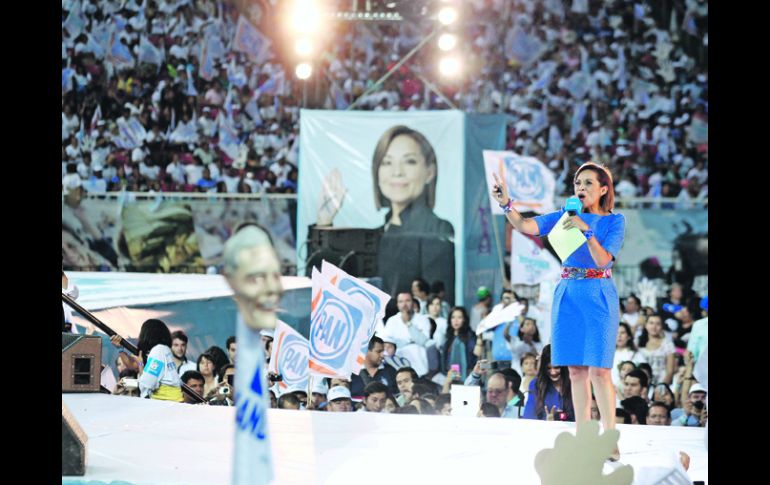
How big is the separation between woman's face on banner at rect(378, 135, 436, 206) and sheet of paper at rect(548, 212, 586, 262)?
17.7 feet

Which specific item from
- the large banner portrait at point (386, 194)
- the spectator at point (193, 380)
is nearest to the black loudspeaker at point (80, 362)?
the spectator at point (193, 380)

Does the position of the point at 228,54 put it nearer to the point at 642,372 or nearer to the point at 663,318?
the point at 663,318

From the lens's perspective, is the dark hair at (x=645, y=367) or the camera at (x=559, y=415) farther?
the dark hair at (x=645, y=367)

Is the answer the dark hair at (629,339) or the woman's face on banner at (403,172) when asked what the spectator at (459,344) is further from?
the woman's face on banner at (403,172)

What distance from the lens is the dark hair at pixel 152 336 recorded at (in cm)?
740

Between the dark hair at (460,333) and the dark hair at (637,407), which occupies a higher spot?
A: the dark hair at (460,333)

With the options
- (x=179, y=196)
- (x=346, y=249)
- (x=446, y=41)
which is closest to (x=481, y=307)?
(x=346, y=249)

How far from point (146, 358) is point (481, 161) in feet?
13.1

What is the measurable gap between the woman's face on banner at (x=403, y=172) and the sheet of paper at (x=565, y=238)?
539 centimetres

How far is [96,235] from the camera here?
1112 centimetres

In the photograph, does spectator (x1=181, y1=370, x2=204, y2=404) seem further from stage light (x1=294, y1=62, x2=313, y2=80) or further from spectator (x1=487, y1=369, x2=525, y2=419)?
stage light (x1=294, y1=62, x2=313, y2=80)

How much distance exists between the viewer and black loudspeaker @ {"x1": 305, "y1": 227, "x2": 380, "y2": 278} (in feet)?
30.5

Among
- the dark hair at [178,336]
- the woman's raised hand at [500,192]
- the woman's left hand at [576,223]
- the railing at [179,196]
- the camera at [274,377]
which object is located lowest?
the camera at [274,377]
